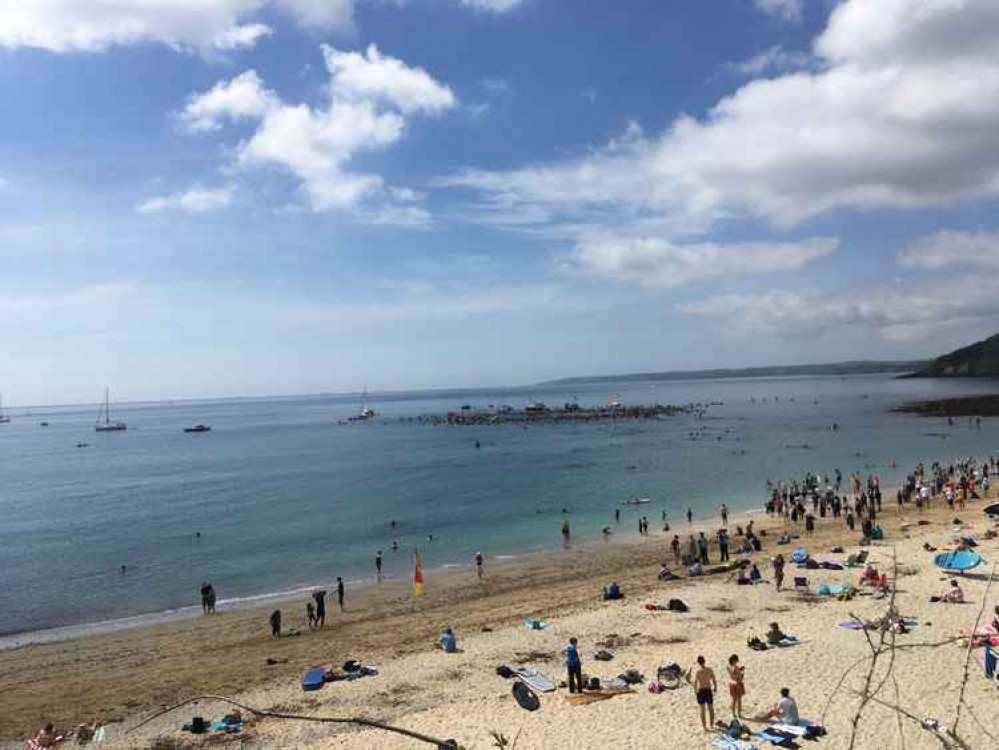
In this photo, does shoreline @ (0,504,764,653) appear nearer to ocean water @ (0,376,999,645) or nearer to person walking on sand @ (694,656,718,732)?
ocean water @ (0,376,999,645)

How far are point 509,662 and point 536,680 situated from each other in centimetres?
193

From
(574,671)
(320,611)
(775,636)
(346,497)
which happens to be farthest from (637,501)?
(574,671)

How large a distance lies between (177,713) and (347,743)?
5214 mm

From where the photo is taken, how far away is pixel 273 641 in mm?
22703

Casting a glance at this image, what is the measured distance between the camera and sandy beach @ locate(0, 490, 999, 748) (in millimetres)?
14391

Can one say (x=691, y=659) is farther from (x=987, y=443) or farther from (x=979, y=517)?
(x=987, y=443)

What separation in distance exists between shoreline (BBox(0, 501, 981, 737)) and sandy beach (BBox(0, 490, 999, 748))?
0.08m

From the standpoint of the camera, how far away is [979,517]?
113 ft

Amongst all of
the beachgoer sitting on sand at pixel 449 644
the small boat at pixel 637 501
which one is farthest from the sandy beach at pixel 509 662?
the small boat at pixel 637 501

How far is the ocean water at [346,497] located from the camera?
33125 mm

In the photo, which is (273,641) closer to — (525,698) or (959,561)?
(525,698)

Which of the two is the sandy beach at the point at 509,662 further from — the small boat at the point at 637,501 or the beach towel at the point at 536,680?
the small boat at the point at 637,501

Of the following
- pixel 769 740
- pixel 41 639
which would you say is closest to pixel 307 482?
pixel 41 639

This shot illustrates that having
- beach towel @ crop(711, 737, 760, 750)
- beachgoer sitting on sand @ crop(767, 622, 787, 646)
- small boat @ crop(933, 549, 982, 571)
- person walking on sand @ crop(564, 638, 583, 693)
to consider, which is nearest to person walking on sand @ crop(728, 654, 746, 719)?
beach towel @ crop(711, 737, 760, 750)
